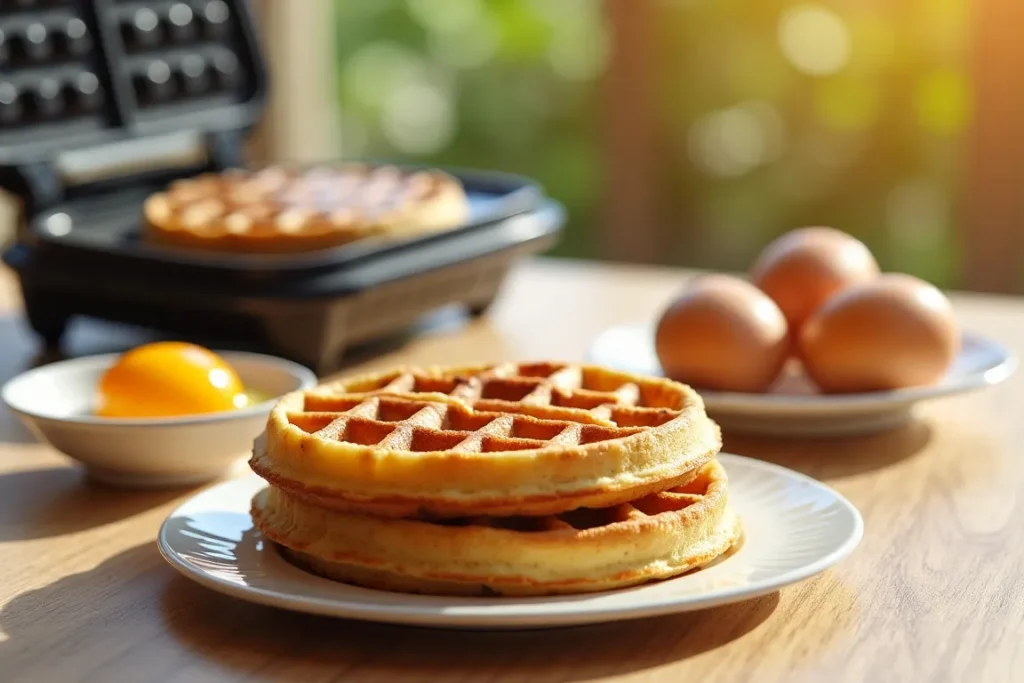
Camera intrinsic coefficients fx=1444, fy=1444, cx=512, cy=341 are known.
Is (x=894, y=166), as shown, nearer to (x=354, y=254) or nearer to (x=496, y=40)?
(x=496, y=40)

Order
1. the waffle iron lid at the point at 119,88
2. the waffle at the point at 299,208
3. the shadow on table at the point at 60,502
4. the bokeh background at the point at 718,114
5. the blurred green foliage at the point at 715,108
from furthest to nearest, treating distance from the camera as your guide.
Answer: the blurred green foliage at the point at 715,108 → the bokeh background at the point at 718,114 → the waffle iron lid at the point at 119,88 → the waffle at the point at 299,208 → the shadow on table at the point at 60,502

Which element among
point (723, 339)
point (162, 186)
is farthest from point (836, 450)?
point (162, 186)

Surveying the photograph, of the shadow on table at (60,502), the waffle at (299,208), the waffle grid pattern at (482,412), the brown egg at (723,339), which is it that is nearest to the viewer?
the waffle grid pattern at (482,412)

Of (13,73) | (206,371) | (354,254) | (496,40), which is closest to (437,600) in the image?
(206,371)

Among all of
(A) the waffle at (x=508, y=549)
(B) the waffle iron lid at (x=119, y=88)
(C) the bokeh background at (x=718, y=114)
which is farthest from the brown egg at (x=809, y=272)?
(C) the bokeh background at (x=718, y=114)

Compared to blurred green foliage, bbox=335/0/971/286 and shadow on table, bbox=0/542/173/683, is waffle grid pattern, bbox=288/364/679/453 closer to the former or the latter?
shadow on table, bbox=0/542/173/683

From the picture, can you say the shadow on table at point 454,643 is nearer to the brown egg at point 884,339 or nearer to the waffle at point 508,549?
the waffle at point 508,549
